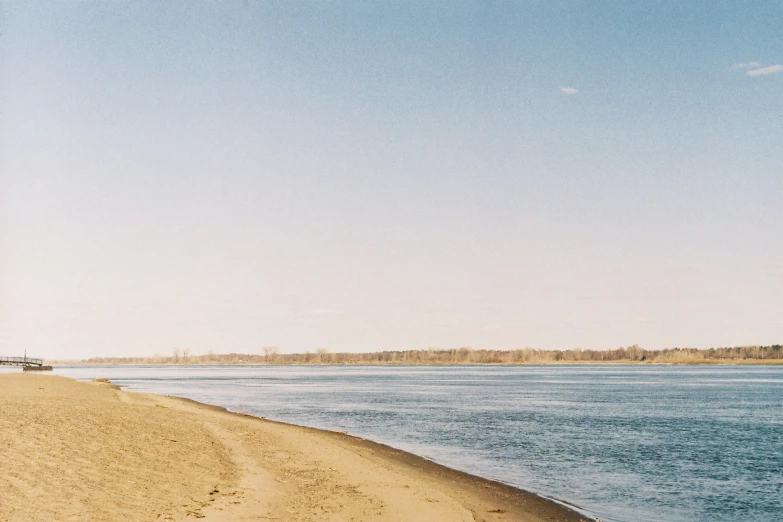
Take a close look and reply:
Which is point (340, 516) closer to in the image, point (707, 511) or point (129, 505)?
point (129, 505)

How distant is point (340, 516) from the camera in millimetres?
17672

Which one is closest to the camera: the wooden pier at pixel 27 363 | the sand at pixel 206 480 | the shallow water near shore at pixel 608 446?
the sand at pixel 206 480

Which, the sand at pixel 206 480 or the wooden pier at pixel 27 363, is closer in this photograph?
the sand at pixel 206 480

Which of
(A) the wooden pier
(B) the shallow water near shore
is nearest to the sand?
(B) the shallow water near shore

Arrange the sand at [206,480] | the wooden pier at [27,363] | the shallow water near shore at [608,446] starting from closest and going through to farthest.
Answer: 1. the sand at [206,480]
2. the shallow water near shore at [608,446]
3. the wooden pier at [27,363]

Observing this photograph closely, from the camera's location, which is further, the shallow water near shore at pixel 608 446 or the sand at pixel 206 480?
the shallow water near shore at pixel 608 446

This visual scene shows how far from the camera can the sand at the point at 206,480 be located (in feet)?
53.9

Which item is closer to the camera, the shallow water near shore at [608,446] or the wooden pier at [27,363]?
the shallow water near shore at [608,446]

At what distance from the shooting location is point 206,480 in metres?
20.8

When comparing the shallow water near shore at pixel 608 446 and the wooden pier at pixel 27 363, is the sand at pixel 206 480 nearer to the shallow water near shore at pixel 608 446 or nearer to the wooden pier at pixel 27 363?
the shallow water near shore at pixel 608 446

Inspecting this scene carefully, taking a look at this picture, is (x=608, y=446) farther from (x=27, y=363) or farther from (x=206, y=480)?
(x=27, y=363)

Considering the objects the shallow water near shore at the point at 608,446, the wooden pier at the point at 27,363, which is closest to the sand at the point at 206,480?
the shallow water near shore at the point at 608,446

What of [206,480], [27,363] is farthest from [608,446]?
[27,363]

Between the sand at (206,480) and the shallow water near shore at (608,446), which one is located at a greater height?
the sand at (206,480)
